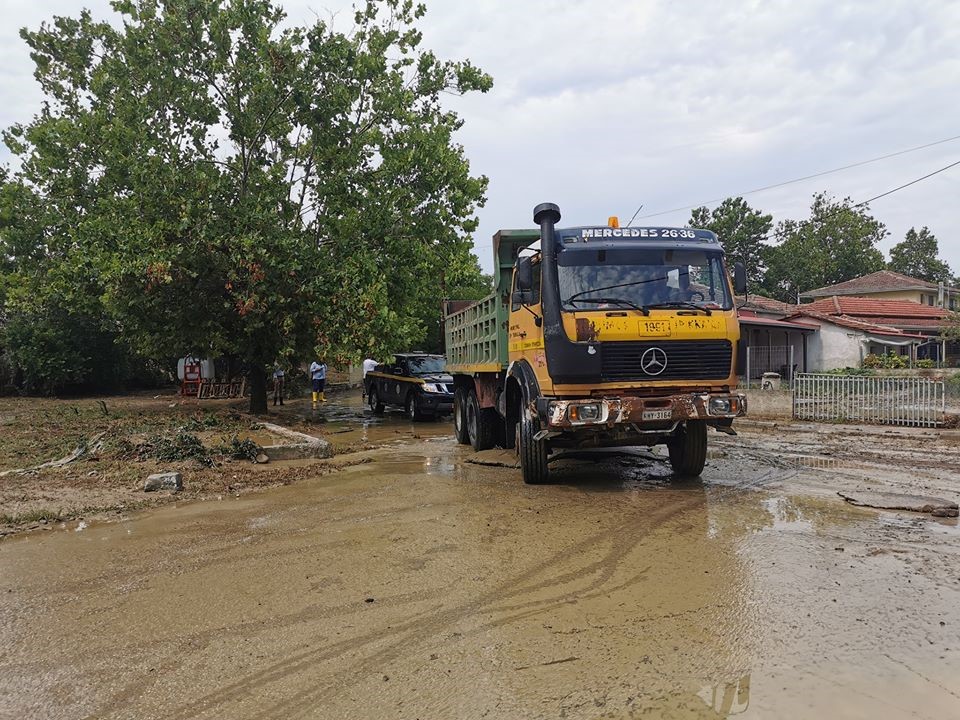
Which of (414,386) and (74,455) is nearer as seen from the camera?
(74,455)

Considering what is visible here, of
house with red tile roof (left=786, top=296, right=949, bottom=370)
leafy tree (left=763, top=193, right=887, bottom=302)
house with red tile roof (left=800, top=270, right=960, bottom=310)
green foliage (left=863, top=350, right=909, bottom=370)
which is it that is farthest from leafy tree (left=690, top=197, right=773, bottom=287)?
green foliage (left=863, top=350, right=909, bottom=370)

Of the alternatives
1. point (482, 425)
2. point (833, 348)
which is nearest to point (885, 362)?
point (833, 348)

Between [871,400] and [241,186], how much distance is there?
15430 mm

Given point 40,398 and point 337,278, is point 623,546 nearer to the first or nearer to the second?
point 337,278

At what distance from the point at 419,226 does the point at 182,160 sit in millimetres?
5877

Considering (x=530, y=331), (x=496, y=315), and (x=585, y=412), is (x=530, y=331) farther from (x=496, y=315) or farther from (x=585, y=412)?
(x=496, y=315)

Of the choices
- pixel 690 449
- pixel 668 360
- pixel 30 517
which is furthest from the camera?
pixel 690 449

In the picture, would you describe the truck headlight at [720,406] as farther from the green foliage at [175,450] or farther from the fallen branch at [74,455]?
the fallen branch at [74,455]

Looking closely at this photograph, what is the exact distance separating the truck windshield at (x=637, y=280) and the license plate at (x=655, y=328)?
204 mm

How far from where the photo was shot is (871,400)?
14914 mm

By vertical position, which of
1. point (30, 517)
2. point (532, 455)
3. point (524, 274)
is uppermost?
point (524, 274)

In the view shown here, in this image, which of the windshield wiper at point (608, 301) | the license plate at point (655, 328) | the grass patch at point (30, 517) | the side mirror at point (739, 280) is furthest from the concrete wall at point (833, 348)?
the grass patch at point (30, 517)

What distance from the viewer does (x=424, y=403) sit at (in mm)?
17625

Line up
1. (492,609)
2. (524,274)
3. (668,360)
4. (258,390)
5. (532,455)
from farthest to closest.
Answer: (258,390), (532,455), (524,274), (668,360), (492,609)
